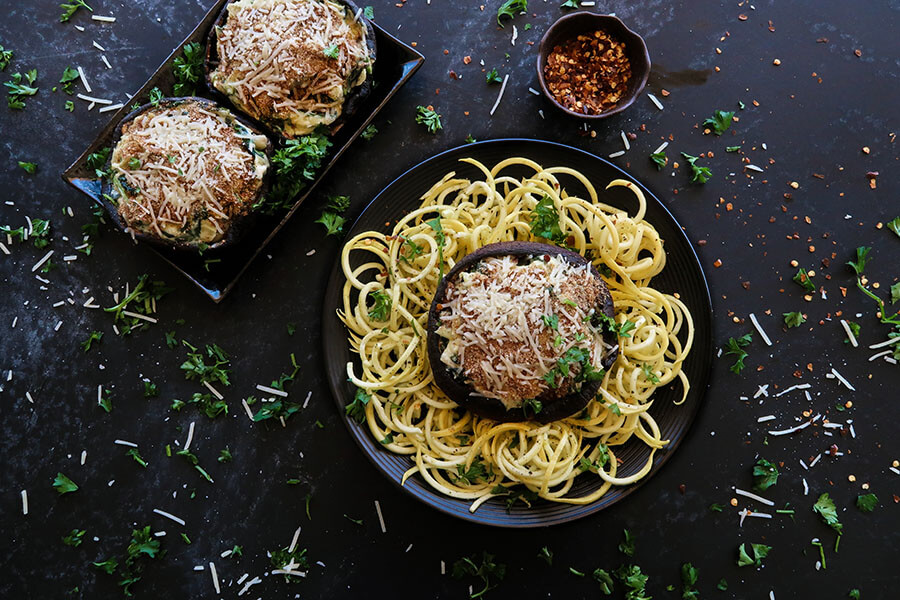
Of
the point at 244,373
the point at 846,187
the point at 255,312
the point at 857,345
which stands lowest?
the point at 244,373

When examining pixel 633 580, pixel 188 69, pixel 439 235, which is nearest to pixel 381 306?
pixel 439 235

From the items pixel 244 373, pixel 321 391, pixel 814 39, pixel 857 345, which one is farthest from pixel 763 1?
pixel 244 373

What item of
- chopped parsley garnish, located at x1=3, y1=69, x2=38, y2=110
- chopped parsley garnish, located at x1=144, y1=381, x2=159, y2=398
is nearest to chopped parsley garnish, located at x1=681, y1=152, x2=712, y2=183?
chopped parsley garnish, located at x1=144, y1=381, x2=159, y2=398

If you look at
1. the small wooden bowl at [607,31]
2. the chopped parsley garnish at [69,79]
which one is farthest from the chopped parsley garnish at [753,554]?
the chopped parsley garnish at [69,79]

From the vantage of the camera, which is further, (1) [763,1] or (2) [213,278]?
(1) [763,1]

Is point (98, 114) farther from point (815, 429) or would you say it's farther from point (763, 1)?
point (815, 429)

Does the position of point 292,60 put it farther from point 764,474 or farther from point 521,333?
point 764,474

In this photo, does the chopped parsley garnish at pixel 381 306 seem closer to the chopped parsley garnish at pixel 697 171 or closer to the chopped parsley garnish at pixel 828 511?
the chopped parsley garnish at pixel 697 171

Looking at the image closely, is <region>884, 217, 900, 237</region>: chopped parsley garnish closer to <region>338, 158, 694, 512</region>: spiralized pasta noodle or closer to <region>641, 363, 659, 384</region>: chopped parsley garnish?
<region>338, 158, 694, 512</region>: spiralized pasta noodle
